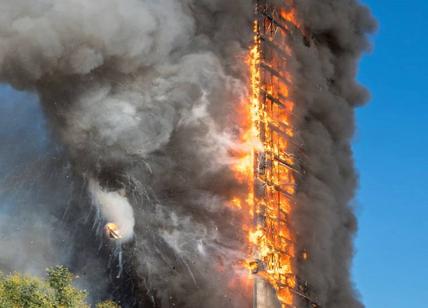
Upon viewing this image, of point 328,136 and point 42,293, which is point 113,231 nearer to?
point 42,293

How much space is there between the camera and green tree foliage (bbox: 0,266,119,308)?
35.8 metres

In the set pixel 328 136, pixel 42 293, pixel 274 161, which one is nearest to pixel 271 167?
pixel 274 161

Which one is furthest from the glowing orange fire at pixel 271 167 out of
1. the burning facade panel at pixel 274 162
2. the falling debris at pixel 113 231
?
the falling debris at pixel 113 231

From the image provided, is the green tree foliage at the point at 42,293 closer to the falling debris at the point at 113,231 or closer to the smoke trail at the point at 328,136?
Answer: the falling debris at the point at 113,231

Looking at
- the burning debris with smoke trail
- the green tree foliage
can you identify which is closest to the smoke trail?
the burning debris with smoke trail

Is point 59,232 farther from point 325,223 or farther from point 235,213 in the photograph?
point 325,223

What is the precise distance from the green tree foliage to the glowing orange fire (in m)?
13.9

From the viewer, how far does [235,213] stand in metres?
48.1

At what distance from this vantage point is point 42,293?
36.1 meters

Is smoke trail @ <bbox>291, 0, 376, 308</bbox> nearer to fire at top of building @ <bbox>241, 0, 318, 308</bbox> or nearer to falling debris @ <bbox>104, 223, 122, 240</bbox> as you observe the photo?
fire at top of building @ <bbox>241, 0, 318, 308</bbox>

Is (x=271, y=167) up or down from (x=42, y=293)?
up

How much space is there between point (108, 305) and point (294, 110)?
22.9 meters

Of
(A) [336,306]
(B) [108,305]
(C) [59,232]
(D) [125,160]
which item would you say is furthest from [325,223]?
(C) [59,232]

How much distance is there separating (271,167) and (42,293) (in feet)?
68.1
